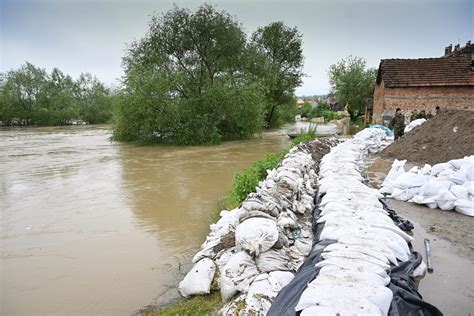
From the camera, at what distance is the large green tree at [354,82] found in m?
23.9

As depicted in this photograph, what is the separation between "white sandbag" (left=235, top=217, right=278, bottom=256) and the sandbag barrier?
0.40 metres

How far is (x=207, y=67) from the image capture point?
17406 mm

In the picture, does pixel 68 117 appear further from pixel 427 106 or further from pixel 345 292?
pixel 345 292

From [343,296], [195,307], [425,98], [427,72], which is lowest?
[195,307]

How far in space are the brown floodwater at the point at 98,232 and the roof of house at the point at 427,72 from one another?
945cm

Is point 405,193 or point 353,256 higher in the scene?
point 353,256

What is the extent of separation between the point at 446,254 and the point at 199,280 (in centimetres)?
256

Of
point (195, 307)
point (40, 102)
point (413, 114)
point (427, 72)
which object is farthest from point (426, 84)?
point (40, 102)

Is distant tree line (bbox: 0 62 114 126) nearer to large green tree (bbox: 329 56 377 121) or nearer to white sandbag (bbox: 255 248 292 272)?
large green tree (bbox: 329 56 377 121)

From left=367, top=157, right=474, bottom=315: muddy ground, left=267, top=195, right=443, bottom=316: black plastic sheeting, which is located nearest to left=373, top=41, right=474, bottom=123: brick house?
left=367, top=157, right=474, bottom=315: muddy ground

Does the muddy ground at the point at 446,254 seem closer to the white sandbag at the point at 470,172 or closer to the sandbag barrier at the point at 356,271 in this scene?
the sandbag barrier at the point at 356,271

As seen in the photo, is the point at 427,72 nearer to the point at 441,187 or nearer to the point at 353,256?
the point at 441,187

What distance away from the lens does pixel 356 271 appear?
6.88ft

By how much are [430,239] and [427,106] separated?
1246 centimetres
